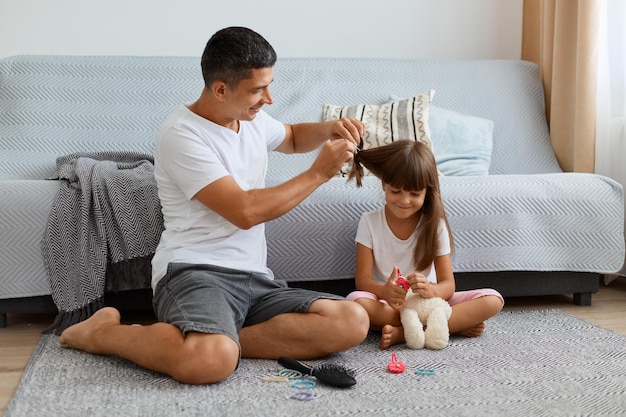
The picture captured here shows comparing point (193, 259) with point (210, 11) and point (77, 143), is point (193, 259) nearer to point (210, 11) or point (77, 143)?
point (77, 143)

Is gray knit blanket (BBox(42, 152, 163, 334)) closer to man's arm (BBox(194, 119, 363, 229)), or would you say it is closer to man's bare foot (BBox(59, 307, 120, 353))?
man's bare foot (BBox(59, 307, 120, 353))

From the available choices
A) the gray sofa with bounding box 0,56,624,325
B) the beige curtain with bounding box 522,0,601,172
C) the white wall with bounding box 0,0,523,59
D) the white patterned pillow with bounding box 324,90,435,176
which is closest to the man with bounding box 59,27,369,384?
Result: the gray sofa with bounding box 0,56,624,325

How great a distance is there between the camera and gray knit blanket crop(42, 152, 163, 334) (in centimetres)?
229

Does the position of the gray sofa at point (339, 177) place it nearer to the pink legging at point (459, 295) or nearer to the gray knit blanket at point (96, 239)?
the gray knit blanket at point (96, 239)

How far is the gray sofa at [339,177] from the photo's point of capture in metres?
2.41

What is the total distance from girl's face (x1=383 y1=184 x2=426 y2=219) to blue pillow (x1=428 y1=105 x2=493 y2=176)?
77cm

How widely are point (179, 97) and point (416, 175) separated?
1.25 metres

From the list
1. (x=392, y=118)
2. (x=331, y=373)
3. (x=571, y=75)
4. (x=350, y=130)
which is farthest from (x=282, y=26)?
(x=331, y=373)

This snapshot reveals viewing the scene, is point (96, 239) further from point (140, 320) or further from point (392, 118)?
point (392, 118)

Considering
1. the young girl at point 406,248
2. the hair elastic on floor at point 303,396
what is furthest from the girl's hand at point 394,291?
the hair elastic on floor at point 303,396

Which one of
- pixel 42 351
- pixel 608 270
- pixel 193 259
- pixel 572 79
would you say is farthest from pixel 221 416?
pixel 572 79

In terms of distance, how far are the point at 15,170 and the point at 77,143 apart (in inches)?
9.7

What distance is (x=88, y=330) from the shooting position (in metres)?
2.04

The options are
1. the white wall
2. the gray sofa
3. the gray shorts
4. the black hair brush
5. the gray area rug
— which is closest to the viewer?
the gray area rug
